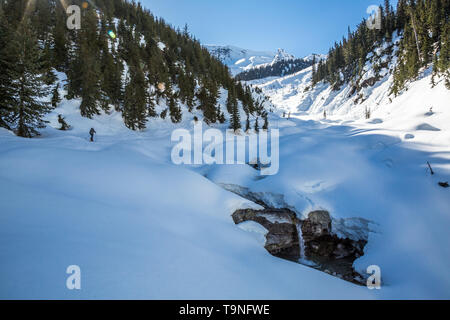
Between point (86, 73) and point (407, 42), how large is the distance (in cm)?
6454

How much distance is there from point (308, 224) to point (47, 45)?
37.4 m

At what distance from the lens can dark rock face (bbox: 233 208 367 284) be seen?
843cm

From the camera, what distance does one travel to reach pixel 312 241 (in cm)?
959

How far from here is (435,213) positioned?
28.4 ft

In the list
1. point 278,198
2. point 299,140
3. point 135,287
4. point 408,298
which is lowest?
point 408,298

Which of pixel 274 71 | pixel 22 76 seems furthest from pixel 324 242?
pixel 274 71

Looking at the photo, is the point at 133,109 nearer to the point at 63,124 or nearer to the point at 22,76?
the point at 63,124

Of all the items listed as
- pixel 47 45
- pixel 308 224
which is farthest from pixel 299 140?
pixel 47 45

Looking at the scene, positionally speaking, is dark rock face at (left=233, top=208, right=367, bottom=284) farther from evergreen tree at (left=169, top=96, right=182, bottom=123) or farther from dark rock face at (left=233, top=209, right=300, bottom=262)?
evergreen tree at (left=169, top=96, right=182, bottom=123)

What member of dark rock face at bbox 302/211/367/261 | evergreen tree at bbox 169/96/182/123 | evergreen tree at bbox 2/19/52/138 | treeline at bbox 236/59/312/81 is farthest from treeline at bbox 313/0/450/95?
treeline at bbox 236/59/312/81

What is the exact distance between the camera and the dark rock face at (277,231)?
846 cm

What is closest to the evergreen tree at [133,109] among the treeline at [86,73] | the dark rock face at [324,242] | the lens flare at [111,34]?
the treeline at [86,73]

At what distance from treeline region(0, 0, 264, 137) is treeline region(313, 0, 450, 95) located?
30.3 metres

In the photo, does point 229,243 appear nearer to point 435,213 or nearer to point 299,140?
point 435,213
